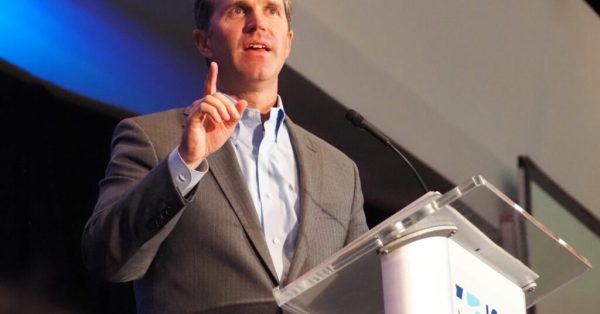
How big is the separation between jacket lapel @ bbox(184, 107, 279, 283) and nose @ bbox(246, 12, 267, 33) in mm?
246

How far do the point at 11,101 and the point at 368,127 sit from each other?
1.12 m

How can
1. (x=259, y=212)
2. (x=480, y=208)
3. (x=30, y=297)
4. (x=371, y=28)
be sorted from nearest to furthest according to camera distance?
1. (x=480, y=208)
2. (x=259, y=212)
3. (x=30, y=297)
4. (x=371, y=28)

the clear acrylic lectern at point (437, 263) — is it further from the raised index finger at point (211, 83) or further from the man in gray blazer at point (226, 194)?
the raised index finger at point (211, 83)

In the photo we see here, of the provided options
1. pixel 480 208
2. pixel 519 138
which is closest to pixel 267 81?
pixel 480 208

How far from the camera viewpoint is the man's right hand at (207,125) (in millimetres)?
1396

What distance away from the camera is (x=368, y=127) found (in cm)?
195

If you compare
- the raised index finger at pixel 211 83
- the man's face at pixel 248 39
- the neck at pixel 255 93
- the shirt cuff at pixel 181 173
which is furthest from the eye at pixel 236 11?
the shirt cuff at pixel 181 173

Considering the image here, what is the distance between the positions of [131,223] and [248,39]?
498 millimetres

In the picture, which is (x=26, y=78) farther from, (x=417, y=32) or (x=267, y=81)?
(x=417, y=32)

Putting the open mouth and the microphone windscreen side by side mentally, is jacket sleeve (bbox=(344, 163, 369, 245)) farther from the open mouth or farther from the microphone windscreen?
the open mouth

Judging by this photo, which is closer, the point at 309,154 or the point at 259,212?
the point at 259,212

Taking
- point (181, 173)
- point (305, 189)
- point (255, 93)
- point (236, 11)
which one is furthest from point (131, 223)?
point (236, 11)

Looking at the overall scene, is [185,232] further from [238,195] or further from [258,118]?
[258,118]

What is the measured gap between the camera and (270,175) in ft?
5.67
